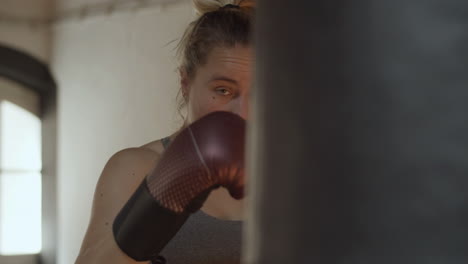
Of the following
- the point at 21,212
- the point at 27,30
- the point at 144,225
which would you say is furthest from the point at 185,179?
the point at 21,212

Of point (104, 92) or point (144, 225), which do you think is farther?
point (104, 92)

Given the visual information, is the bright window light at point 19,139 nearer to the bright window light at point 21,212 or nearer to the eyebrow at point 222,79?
the bright window light at point 21,212

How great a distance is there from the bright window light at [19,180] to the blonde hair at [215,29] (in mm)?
2527

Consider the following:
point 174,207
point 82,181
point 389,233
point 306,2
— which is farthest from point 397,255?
point 82,181

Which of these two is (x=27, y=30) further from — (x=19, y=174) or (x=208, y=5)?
(x=208, y=5)

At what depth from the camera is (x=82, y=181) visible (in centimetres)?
318

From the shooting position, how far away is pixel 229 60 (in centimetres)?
118

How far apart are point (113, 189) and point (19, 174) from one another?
2585mm

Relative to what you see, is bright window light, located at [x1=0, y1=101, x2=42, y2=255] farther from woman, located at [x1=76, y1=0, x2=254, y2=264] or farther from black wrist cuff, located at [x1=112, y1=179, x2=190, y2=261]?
black wrist cuff, located at [x1=112, y1=179, x2=190, y2=261]

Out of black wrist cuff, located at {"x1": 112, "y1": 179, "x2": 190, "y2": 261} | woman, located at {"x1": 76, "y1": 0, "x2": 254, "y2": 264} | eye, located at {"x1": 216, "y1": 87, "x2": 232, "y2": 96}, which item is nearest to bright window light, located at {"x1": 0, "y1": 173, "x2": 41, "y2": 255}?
woman, located at {"x1": 76, "y1": 0, "x2": 254, "y2": 264}

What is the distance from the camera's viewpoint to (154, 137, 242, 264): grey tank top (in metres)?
1.17

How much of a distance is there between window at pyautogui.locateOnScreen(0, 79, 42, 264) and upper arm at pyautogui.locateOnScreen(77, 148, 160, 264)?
2.53 m

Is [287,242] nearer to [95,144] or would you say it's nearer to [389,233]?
[389,233]

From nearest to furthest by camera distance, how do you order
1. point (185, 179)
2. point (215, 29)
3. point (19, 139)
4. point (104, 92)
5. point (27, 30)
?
point (185, 179) < point (215, 29) < point (104, 92) < point (27, 30) < point (19, 139)
